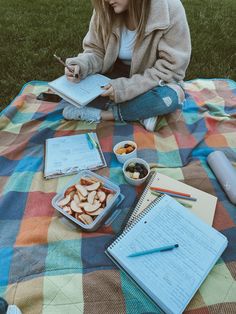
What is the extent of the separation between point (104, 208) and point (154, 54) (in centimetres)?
99

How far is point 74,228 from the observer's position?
1249 mm

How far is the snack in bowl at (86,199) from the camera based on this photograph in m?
1.21

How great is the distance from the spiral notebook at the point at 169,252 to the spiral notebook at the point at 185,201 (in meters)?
0.07

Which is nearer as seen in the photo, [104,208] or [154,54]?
[104,208]

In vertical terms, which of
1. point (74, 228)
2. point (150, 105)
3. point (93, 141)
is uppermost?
point (150, 105)

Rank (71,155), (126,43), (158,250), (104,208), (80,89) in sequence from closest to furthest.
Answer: (158,250), (104,208), (71,155), (80,89), (126,43)

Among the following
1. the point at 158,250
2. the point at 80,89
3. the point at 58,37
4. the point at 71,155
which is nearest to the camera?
the point at 158,250

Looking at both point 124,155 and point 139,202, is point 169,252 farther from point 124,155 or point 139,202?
point 124,155

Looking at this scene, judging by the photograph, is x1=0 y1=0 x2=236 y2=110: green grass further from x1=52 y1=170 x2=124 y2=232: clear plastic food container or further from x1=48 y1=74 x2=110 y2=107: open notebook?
x1=52 y1=170 x2=124 y2=232: clear plastic food container

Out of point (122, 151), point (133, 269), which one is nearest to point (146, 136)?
point (122, 151)

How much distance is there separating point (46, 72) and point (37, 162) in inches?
45.6

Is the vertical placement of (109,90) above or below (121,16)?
below

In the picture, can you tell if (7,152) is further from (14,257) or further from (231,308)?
(231,308)

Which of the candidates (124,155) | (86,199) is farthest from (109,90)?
(86,199)
